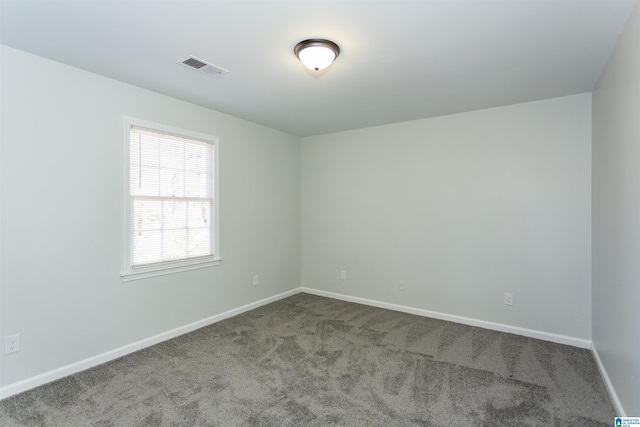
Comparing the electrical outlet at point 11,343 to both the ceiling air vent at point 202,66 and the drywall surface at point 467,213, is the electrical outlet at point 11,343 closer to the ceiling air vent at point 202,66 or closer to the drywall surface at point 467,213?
the ceiling air vent at point 202,66

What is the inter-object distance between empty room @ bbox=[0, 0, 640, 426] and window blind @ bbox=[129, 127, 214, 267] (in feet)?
0.07

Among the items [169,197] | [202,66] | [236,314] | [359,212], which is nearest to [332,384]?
[236,314]

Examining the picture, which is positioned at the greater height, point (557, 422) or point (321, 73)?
point (321, 73)

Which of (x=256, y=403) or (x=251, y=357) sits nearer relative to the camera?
(x=256, y=403)

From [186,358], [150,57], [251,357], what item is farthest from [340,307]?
[150,57]

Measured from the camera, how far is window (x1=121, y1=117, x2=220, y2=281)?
3053 mm

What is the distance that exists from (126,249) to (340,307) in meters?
2.67

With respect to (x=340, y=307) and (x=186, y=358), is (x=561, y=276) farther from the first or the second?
(x=186, y=358)

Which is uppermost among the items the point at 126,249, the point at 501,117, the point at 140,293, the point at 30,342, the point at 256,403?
the point at 501,117

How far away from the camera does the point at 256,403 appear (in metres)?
2.25

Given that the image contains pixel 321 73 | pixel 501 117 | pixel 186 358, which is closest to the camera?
pixel 321 73

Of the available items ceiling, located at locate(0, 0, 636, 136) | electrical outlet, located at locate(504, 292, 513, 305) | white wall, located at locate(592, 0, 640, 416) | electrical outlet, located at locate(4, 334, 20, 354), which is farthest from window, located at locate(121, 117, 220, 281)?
white wall, located at locate(592, 0, 640, 416)

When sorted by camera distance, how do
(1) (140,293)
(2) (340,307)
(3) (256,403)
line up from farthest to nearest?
(2) (340,307), (1) (140,293), (3) (256,403)

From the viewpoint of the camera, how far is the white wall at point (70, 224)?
236 cm
